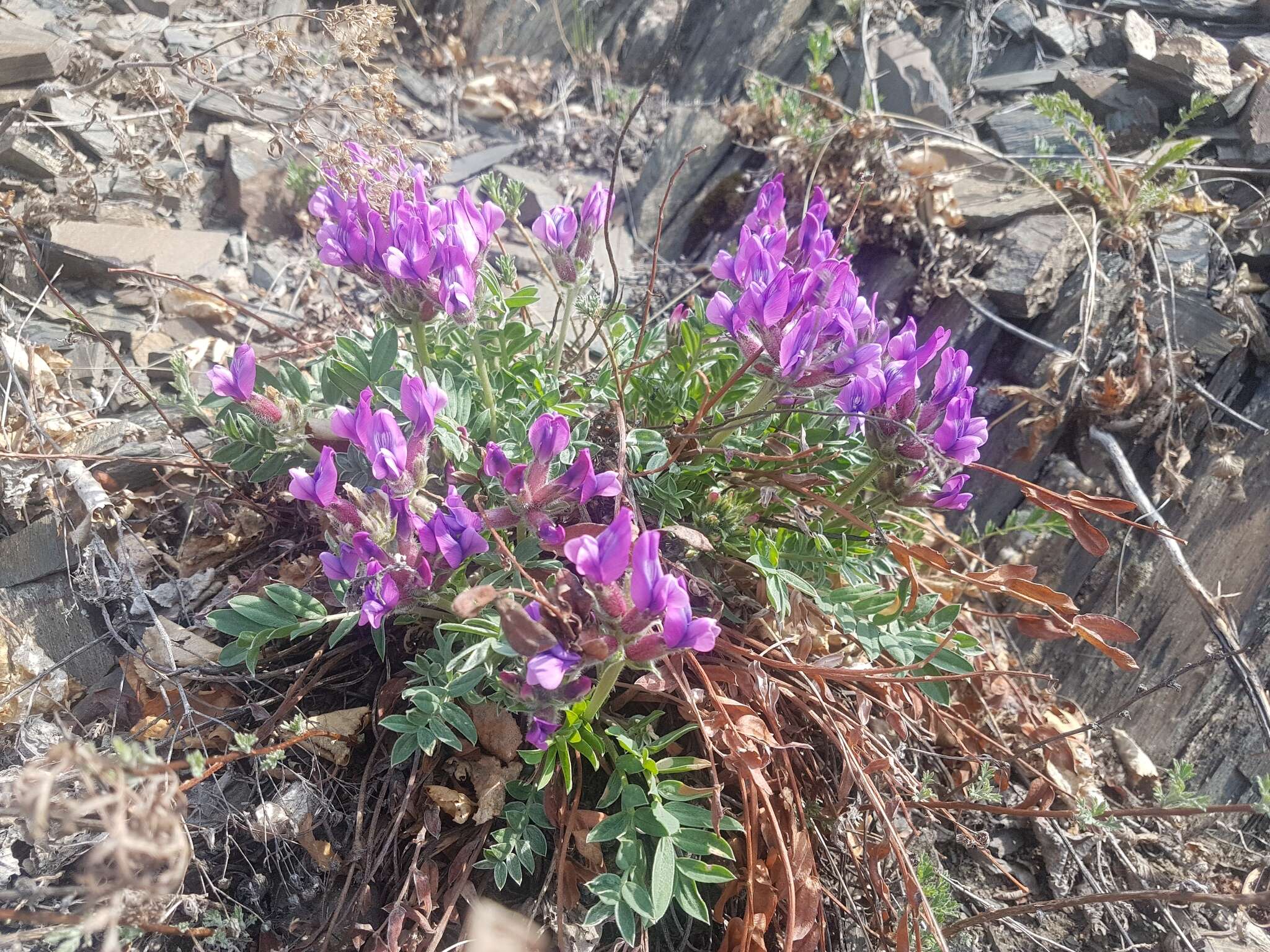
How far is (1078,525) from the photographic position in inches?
84.1

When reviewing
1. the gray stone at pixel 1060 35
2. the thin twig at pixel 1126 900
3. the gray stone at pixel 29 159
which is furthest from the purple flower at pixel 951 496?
the gray stone at pixel 29 159

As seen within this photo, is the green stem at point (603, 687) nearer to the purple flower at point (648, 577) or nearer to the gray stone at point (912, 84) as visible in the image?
the purple flower at point (648, 577)

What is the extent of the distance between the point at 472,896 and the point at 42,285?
9.32 ft

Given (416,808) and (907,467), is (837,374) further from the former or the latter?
(416,808)

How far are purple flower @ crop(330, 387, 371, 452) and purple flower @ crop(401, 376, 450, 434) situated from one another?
86mm

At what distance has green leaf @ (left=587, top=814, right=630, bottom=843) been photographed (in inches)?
77.7

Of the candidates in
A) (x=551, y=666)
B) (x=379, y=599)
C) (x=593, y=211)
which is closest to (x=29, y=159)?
(x=593, y=211)

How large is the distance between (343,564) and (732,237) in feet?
9.35

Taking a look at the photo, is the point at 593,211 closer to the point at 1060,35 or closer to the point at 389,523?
the point at 389,523

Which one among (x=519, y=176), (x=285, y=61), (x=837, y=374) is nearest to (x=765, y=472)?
(x=837, y=374)

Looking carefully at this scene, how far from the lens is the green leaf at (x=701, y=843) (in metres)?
1.94

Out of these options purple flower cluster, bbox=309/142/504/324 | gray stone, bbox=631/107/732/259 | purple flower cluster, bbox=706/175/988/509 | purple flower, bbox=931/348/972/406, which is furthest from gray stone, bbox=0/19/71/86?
purple flower, bbox=931/348/972/406

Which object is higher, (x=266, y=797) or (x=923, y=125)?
(x=923, y=125)

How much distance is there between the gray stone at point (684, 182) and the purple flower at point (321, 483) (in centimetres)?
270
